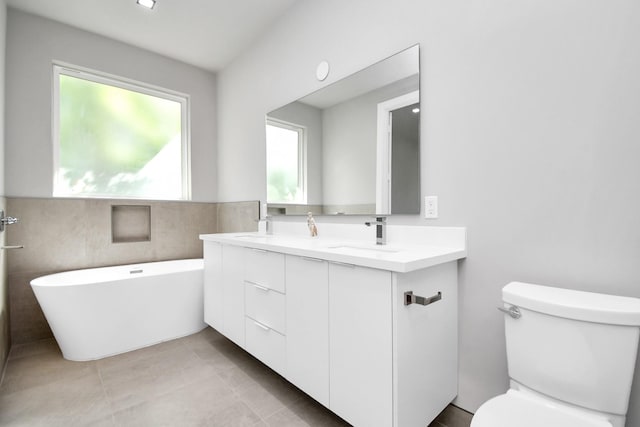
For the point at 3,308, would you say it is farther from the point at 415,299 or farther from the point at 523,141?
the point at 523,141

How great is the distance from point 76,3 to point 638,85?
344cm

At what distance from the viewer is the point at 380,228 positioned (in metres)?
1.67

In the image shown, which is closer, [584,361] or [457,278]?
[584,361]

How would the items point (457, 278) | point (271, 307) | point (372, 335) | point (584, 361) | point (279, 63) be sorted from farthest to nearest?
point (279, 63), point (271, 307), point (457, 278), point (372, 335), point (584, 361)

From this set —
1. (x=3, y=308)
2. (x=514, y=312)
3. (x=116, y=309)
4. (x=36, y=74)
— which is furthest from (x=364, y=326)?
(x=36, y=74)

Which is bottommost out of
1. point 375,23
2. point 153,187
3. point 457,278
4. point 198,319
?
point 198,319

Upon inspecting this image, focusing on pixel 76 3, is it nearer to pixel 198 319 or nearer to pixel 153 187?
pixel 153 187

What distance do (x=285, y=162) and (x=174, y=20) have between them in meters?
1.53

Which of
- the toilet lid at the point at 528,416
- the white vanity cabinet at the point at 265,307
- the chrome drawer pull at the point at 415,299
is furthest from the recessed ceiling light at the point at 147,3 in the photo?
the toilet lid at the point at 528,416

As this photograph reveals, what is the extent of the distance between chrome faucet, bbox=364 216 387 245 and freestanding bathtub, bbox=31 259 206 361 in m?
1.63

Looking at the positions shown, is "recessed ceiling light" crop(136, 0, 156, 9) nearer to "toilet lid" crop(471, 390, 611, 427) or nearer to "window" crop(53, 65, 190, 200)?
"window" crop(53, 65, 190, 200)

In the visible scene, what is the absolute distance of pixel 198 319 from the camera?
101 inches

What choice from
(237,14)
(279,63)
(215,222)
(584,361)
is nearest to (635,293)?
(584,361)

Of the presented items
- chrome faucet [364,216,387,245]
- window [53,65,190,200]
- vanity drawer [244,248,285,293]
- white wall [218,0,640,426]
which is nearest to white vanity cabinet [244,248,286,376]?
vanity drawer [244,248,285,293]
